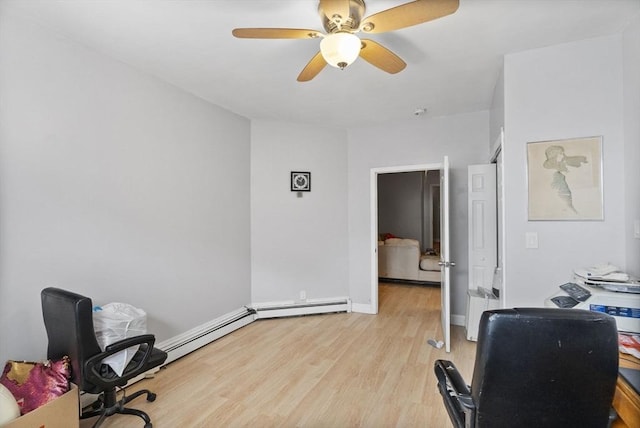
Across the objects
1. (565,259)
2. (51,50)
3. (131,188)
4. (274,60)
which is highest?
(274,60)

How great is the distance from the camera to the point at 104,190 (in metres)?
2.35

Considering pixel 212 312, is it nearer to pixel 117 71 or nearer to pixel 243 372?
pixel 243 372

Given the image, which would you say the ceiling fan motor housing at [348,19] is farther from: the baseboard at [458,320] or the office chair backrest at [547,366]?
the baseboard at [458,320]

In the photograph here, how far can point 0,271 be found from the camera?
1772 millimetres

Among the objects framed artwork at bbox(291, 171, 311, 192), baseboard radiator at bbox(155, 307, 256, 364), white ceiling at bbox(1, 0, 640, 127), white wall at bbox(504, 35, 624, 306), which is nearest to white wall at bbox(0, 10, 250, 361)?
baseboard radiator at bbox(155, 307, 256, 364)

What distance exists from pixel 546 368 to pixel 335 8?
177 centimetres

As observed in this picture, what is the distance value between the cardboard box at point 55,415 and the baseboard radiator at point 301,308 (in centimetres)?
234

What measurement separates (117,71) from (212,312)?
8.12 feet

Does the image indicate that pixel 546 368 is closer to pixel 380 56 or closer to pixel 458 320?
pixel 380 56

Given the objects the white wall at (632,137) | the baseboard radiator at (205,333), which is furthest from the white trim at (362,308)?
the white wall at (632,137)

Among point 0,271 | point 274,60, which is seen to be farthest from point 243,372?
point 274,60

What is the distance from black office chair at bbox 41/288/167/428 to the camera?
167 cm

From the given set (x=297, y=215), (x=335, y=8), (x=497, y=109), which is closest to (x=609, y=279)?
(x=497, y=109)

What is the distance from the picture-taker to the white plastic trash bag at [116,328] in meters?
1.87
